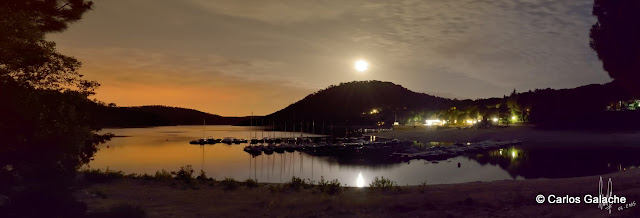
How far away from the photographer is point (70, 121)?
13.6 m

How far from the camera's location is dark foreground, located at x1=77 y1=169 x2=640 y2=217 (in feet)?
39.8

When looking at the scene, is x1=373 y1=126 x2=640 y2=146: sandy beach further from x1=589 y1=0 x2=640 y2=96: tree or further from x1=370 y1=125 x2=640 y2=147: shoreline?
x1=589 y1=0 x2=640 y2=96: tree

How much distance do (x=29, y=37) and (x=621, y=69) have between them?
18346 mm

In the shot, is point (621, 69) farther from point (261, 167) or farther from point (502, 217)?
point (261, 167)

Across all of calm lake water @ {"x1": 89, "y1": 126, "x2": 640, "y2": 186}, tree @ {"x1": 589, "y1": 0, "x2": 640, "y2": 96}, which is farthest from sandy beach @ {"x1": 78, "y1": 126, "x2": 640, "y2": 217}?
calm lake water @ {"x1": 89, "y1": 126, "x2": 640, "y2": 186}

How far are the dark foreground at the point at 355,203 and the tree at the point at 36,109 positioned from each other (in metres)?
1.69

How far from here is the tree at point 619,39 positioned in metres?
12.2

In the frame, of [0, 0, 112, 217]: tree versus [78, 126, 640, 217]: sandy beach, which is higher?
[0, 0, 112, 217]: tree

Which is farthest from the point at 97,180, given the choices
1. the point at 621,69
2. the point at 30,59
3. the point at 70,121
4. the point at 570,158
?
the point at 570,158

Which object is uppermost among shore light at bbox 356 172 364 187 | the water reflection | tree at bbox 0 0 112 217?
tree at bbox 0 0 112 217

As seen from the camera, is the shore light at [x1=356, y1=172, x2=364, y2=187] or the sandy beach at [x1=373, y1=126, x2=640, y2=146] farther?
the sandy beach at [x1=373, y1=126, x2=640, y2=146]

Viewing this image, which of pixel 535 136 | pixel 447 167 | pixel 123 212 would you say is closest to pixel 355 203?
pixel 123 212

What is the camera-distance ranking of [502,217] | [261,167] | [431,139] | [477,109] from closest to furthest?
[502,217] → [261,167] → [431,139] → [477,109]

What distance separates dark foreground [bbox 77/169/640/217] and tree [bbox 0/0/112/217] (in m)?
1.69
